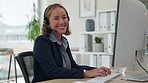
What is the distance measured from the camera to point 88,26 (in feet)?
12.9

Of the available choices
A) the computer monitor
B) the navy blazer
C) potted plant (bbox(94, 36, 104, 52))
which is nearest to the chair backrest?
the navy blazer

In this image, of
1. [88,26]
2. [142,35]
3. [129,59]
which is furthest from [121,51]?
[88,26]

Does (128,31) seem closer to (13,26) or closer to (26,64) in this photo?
(26,64)

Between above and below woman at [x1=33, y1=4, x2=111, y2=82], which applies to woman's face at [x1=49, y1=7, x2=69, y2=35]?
above

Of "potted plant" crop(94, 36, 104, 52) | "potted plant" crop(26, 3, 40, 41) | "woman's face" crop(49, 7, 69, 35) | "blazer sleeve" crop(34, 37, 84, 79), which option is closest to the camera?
"blazer sleeve" crop(34, 37, 84, 79)

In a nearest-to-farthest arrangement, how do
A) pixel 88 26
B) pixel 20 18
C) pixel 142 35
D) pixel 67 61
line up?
pixel 142 35 → pixel 67 61 → pixel 88 26 → pixel 20 18

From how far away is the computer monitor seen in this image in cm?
131

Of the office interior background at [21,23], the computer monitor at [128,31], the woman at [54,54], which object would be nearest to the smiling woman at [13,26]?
the office interior background at [21,23]

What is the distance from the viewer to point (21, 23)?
4.84 metres

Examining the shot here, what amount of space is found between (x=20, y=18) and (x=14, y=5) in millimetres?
279

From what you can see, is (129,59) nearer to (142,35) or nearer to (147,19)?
(142,35)

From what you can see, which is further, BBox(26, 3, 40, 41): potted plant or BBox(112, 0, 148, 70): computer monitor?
BBox(26, 3, 40, 41): potted plant

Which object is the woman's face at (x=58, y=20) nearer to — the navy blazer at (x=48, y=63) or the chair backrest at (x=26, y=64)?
the navy blazer at (x=48, y=63)

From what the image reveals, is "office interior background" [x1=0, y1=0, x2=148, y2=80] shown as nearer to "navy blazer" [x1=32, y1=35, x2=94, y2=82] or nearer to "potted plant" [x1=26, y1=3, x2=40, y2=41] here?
"potted plant" [x1=26, y1=3, x2=40, y2=41]
